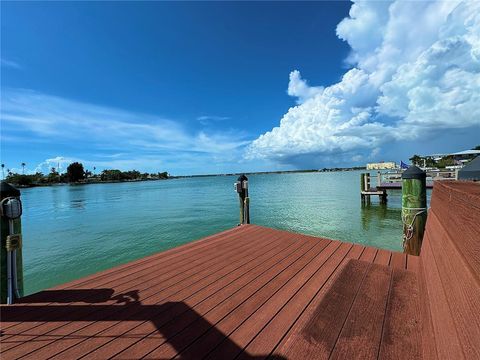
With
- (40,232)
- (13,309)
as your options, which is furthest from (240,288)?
(40,232)

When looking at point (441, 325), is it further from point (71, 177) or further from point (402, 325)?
point (71, 177)

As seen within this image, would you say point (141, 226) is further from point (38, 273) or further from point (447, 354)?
point (447, 354)

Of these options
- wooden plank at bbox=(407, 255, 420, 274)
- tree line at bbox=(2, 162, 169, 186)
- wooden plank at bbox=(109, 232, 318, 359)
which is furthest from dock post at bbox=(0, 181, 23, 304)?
tree line at bbox=(2, 162, 169, 186)

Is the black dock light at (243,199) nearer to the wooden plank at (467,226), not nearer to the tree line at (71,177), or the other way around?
the wooden plank at (467,226)

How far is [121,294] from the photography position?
9.80ft

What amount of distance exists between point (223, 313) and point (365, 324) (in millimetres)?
1315

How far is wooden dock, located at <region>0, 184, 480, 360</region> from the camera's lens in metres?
1.38

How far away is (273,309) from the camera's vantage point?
2.52 m

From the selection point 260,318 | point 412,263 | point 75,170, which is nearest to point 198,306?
point 260,318

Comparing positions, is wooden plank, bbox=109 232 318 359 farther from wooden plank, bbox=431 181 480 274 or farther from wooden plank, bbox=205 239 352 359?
wooden plank, bbox=431 181 480 274

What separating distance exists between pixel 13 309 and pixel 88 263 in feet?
20.5

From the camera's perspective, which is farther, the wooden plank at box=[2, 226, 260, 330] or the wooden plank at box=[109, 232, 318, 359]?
the wooden plank at box=[2, 226, 260, 330]

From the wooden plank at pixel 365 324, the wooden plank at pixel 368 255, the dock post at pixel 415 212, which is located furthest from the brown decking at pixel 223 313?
the dock post at pixel 415 212

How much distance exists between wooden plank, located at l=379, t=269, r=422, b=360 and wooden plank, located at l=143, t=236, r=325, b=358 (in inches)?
48.1
